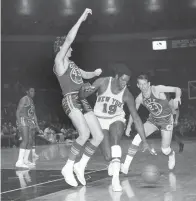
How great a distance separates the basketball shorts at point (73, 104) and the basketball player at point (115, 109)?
0.94 feet

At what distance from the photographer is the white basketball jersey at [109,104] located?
6909 millimetres

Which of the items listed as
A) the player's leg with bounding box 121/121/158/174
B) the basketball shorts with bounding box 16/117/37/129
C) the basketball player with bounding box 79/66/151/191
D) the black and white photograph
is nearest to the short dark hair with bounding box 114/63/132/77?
the basketball player with bounding box 79/66/151/191

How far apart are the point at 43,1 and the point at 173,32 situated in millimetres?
7952

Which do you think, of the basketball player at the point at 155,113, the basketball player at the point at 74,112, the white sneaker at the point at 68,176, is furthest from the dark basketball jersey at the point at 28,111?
the white sneaker at the point at 68,176

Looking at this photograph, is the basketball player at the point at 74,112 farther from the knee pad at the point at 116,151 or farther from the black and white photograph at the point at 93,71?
the black and white photograph at the point at 93,71

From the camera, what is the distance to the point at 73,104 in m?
6.82

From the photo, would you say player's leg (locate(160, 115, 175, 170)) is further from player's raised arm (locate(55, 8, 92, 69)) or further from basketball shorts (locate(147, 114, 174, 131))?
player's raised arm (locate(55, 8, 92, 69))

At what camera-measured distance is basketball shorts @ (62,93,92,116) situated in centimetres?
682

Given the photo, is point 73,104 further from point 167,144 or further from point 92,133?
point 167,144

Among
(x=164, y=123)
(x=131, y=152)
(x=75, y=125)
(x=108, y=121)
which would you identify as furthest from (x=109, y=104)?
(x=164, y=123)

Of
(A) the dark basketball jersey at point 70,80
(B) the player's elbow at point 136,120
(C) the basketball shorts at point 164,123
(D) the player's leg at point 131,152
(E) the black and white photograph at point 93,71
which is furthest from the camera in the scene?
(E) the black and white photograph at point 93,71

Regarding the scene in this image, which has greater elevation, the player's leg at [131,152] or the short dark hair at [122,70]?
the short dark hair at [122,70]

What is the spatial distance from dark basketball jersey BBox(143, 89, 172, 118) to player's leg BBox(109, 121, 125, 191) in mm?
1368

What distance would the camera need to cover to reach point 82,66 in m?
27.7
